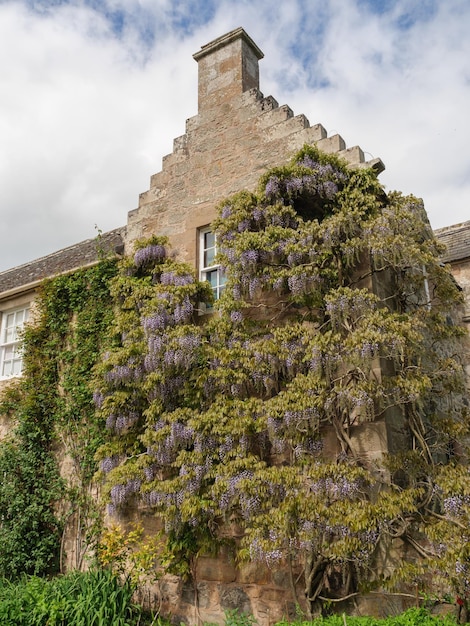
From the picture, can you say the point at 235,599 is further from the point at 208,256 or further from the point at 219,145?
the point at 219,145

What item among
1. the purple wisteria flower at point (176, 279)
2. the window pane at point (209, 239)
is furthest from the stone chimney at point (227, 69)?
the purple wisteria flower at point (176, 279)

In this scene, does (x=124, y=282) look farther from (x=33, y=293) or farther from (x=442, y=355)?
(x=442, y=355)

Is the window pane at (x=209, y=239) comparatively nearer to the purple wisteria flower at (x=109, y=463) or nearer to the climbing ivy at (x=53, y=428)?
the climbing ivy at (x=53, y=428)

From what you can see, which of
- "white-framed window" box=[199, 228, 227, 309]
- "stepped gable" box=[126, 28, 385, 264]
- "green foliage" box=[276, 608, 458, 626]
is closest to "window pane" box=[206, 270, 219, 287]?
"white-framed window" box=[199, 228, 227, 309]

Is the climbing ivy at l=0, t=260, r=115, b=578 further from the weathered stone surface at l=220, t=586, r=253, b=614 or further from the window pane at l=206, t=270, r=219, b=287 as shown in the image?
the weathered stone surface at l=220, t=586, r=253, b=614

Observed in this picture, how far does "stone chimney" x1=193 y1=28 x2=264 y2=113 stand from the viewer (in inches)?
382

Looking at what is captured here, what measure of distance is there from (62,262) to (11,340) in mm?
1905

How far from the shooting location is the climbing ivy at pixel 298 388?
625cm

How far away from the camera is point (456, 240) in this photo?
14406 millimetres

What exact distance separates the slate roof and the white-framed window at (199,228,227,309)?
6.28 meters

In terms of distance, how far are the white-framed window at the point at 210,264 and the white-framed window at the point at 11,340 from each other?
4080 mm

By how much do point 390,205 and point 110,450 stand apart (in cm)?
527

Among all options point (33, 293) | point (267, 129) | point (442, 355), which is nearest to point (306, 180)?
point (267, 129)

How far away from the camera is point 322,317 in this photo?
7.47m
